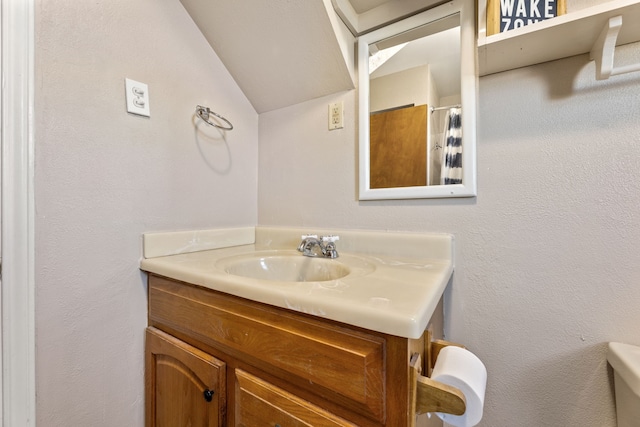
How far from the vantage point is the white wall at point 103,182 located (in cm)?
68

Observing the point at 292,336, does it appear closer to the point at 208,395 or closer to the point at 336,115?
the point at 208,395

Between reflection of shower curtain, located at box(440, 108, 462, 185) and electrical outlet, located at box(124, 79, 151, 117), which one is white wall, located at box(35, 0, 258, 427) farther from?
reflection of shower curtain, located at box(440, 108, 462, 185)

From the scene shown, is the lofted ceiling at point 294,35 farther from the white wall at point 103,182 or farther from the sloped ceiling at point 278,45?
the white wall at point 103,182

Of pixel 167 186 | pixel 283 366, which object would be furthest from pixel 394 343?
pixel 167 186

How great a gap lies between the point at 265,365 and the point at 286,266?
1.32ft

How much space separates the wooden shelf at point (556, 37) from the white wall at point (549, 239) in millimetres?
38

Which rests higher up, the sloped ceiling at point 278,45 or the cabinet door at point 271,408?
the sloped ceiling at point 278,45

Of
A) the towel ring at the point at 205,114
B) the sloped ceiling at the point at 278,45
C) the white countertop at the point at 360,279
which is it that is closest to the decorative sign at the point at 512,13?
the sloped ceiling at the point at 278,45

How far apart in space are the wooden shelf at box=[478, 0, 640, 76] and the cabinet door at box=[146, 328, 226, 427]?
1014mm

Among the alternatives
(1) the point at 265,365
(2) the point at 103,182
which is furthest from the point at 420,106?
(2) the point at 103,182

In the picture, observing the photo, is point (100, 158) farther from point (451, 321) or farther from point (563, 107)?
point (563, 107)

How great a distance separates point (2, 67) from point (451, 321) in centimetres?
133

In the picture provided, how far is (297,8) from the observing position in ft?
2.76

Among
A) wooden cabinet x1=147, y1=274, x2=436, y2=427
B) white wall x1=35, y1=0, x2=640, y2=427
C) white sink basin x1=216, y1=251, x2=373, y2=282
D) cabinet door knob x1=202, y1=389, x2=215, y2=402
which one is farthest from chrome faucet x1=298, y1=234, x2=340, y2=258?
cabinet door knob x1=202, y1=389, x2=215, y2=402
